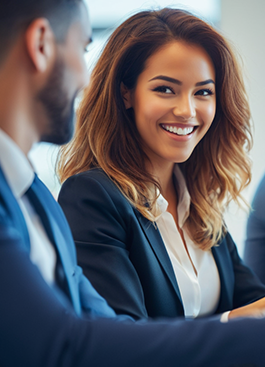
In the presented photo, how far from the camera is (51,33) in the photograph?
65cm

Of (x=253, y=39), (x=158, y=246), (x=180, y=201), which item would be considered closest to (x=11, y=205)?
(x=158, y=246)

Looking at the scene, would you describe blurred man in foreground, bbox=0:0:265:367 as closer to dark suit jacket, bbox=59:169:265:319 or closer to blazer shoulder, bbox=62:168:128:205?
dark suit jacket, bbox=59:169:265:319

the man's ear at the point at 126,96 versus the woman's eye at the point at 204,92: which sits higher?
the woman's eye at the point at 204,92

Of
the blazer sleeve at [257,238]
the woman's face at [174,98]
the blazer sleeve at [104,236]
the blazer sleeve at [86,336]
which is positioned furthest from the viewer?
the blazer sleeve at [257,238]

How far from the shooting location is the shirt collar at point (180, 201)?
1.41m

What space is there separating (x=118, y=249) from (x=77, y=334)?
0.65 metres

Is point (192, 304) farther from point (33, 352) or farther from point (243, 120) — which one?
point (33, 352)

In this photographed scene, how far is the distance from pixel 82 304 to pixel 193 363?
0.31 meters

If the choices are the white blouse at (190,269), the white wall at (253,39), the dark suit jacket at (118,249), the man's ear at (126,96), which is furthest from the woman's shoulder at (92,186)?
the white wall at (253,39)

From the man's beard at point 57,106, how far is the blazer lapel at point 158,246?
24.2 inches

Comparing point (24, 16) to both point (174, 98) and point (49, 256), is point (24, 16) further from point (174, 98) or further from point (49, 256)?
point (174, 98)

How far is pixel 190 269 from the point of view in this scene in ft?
4.44

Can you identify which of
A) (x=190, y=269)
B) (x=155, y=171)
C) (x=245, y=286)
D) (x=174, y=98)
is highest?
(x=174, y=98)

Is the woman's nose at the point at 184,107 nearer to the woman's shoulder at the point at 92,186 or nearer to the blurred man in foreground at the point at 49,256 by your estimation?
the woman's shoulder at the point at 92,186
